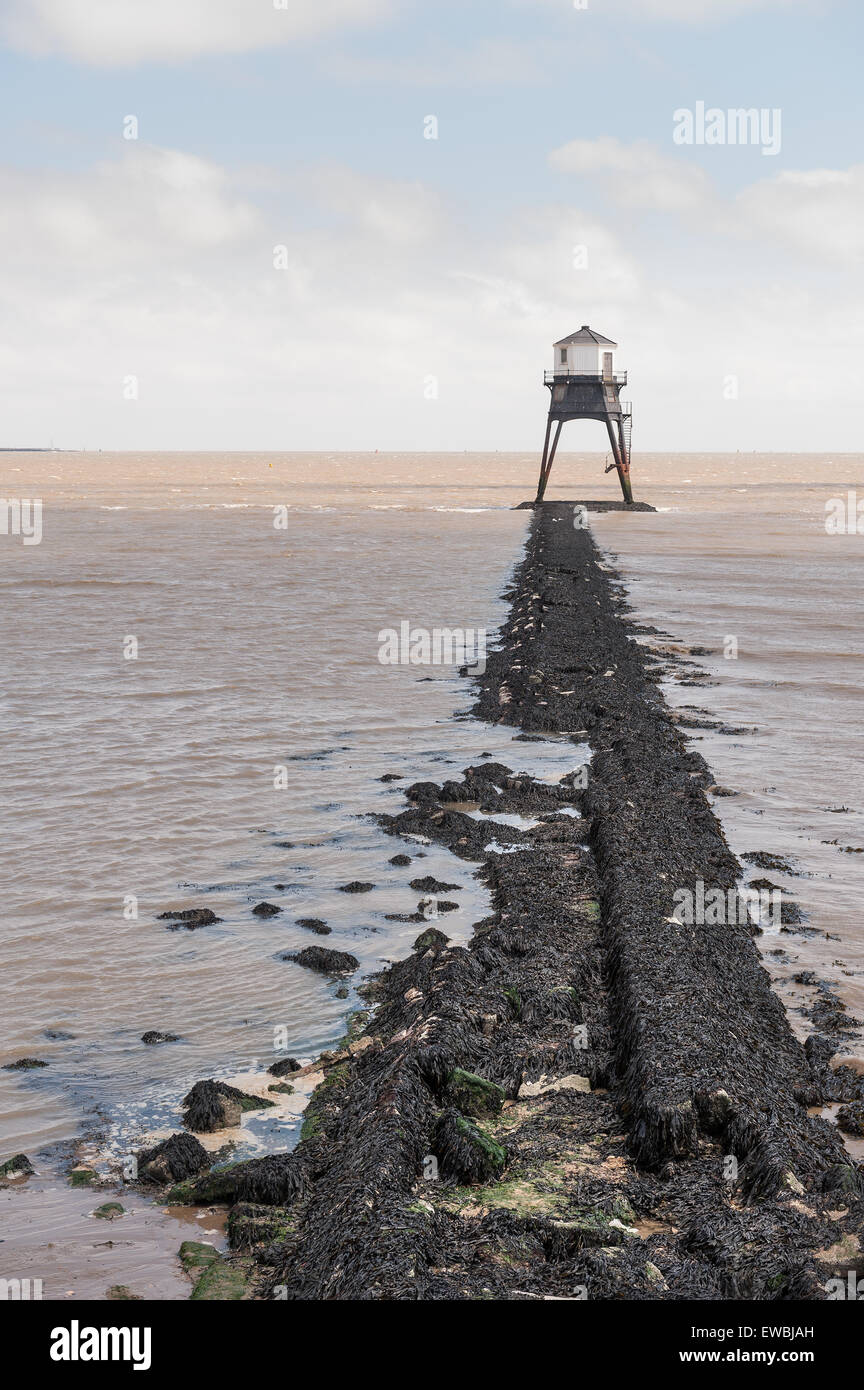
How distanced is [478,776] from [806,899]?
4.92m

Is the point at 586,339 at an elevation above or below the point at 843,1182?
above

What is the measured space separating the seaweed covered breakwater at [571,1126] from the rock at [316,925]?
94 cm

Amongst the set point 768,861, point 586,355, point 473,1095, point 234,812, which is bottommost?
point 473,1095

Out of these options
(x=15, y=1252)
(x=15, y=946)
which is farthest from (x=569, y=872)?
(x=15, y=1252)

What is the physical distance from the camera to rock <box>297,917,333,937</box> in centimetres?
1039

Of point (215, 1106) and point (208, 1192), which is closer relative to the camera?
point (208, 1192)

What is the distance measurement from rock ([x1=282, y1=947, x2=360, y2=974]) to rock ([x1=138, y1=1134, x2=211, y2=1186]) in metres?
2.70

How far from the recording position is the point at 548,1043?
8.05m

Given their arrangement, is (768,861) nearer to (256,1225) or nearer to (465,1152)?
(465,1152)

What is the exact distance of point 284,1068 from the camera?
8008 millimetres

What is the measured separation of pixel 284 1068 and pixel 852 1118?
3698 mm

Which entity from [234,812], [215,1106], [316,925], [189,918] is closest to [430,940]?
[316,925]

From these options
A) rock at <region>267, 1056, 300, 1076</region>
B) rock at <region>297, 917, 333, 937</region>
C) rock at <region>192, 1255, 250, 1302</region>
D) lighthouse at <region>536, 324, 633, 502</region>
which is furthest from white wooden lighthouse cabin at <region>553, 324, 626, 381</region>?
rock at <region>192, 1255, 250, 1302</region>
